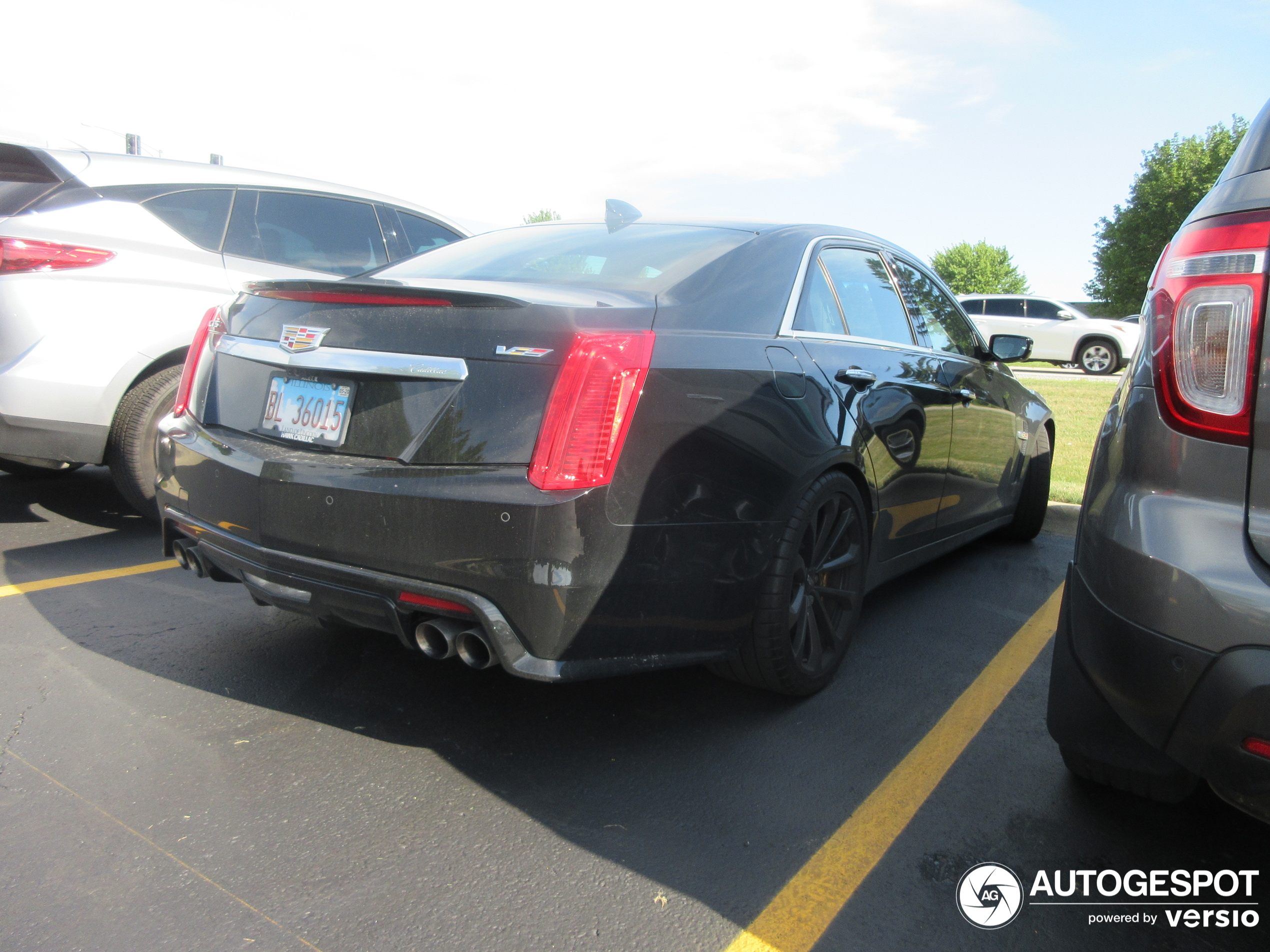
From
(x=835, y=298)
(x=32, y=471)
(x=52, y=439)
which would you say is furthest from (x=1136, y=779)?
(x=32, y=471)

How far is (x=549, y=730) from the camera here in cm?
280

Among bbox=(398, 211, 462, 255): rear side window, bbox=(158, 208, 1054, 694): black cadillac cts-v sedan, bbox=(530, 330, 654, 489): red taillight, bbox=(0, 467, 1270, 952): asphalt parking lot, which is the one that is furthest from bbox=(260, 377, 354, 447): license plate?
bbox=(398, 211, 462, 255): rear side window

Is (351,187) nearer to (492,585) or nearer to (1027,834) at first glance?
(492,585)

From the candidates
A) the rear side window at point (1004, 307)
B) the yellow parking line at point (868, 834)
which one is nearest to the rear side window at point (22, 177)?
the yellow parking line at point (868, 834)

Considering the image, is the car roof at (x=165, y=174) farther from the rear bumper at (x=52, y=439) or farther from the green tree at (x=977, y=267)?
the green tree at (x=977, y=267)

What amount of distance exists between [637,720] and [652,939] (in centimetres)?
101

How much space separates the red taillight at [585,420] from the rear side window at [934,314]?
6.90 ft

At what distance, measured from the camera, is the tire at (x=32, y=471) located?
18.1 feet

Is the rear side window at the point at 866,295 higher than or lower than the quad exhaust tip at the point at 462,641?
higher

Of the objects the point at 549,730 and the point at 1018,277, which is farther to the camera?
the point at 1018,277

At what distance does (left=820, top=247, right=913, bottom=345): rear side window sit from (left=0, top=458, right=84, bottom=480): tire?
441 centimetres

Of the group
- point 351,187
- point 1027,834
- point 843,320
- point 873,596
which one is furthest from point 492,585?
point 351,187

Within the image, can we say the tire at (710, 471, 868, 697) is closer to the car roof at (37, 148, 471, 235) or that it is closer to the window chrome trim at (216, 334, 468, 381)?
the window chrome trim at (216, 334, 468, 381)

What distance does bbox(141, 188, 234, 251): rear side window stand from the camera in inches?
183
